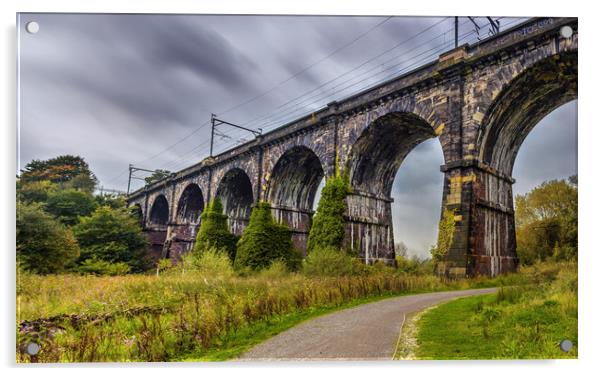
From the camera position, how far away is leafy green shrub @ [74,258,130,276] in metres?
8.98

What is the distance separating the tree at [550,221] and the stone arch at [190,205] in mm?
15521

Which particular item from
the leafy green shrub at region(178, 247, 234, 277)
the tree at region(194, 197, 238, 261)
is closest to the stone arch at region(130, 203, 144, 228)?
the leafy green shrub at region(178, 247, 234, 277)

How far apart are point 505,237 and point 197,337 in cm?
1082

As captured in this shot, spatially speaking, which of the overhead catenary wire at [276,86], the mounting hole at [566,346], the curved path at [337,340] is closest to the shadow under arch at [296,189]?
the overhead catenary wire at [276,86]

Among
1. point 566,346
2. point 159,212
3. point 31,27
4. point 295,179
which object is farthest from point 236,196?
point 566,346

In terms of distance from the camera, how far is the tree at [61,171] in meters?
7.24

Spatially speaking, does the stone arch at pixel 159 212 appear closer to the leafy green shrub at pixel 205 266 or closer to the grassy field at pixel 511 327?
the leafy green shrub at pixel 205 266

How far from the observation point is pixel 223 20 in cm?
776

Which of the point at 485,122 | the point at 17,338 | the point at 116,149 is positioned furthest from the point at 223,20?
the point at 485,122

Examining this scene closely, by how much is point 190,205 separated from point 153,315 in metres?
15.0

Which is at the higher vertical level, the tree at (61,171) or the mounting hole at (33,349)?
the tree at (61,171)

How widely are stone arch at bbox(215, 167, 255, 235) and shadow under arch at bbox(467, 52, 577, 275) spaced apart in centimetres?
1339

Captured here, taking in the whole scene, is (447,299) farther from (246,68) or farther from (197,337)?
(246,68)

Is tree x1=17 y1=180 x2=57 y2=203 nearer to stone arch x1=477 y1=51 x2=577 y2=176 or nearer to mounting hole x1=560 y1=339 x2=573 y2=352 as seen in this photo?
mounting hole x1=560 y1=339 x2=573 y2=352
